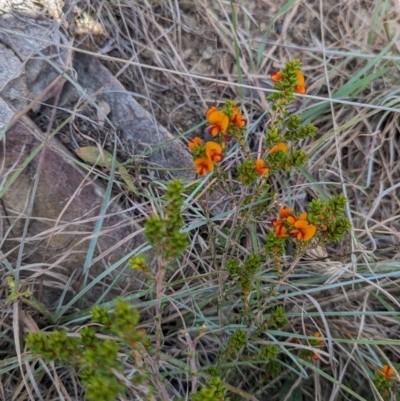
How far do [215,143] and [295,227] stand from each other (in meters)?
0.33

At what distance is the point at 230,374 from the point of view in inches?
78.4

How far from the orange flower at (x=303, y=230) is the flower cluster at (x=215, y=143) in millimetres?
284

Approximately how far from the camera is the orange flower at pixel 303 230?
1440mm

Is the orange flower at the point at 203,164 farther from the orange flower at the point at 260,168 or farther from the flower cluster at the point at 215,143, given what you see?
the orange flower at the point at 260,168

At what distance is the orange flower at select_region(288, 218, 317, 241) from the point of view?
4.73 feet

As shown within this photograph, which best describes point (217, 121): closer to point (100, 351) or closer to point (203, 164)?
point (203, 164)

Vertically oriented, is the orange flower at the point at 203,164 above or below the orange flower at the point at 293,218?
above

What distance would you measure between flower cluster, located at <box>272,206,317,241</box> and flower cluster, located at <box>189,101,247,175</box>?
277mm

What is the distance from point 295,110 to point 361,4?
75 centimetres

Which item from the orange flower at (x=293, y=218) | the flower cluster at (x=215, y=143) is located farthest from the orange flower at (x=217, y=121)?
the orange flower at (x=293, y=218)

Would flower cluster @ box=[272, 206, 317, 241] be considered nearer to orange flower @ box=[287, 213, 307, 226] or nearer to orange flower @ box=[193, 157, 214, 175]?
orange flower @ box=[287, 213, 307, 226]

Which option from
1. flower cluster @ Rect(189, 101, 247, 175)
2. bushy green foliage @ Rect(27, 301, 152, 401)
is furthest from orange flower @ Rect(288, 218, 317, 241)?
bushy green foliage @ Rect(27, 301, 152, 401)

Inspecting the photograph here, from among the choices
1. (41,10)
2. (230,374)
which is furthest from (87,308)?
(41,10)

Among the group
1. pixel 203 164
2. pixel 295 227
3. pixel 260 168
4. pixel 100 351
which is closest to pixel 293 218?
pixel 295 227
